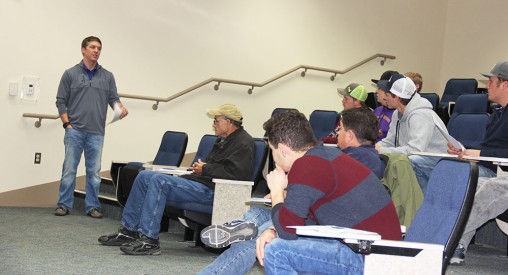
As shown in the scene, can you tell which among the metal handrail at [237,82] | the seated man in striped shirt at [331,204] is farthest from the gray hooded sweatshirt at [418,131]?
the metal handrail at [237,82]

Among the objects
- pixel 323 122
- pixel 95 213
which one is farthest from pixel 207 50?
pixel 95 213

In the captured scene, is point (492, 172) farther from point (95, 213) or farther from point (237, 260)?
point (95, 213)

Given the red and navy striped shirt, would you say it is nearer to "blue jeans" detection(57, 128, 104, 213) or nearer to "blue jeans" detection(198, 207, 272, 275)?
"blue jeans" detection(198, 207, 272, 275)

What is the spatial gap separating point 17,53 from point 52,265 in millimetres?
3385

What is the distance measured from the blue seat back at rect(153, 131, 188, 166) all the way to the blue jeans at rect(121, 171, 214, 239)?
3.86 feet

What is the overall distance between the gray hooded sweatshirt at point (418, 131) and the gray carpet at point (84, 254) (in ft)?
2.51

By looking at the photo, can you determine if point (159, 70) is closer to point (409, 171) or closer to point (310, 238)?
point (409, 171)

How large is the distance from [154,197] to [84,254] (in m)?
0.55

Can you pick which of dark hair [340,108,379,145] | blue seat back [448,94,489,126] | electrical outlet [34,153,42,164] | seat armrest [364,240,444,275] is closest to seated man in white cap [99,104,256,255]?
dark hair [340,108,379,145]

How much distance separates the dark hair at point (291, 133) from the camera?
2674mm

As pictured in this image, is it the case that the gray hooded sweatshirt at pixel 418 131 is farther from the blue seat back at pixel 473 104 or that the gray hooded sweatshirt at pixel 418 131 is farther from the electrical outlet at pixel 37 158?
the electrical outlet at pixel 37 158

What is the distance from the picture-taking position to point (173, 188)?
182 inches

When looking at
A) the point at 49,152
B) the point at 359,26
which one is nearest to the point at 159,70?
the point at 49,152

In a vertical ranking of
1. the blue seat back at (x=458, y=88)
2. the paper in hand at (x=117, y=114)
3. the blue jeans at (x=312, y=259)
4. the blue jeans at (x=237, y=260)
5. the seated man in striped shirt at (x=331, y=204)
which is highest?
the blue seat back at (x=458, y=88)
